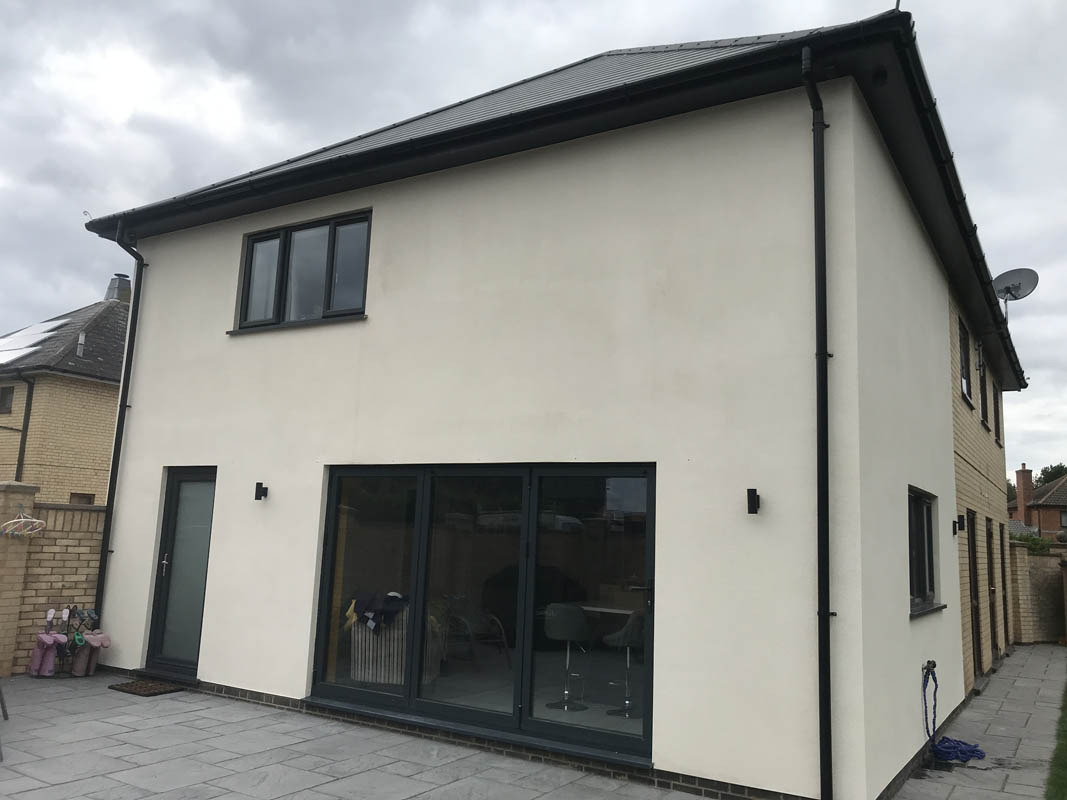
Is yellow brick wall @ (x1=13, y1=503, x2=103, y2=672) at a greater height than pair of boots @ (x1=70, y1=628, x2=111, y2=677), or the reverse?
yellow brick wall @ (x1=13, y1=503, x2=103, y2=672)

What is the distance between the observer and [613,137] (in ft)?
19.8

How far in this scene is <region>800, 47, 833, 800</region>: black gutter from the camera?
14.5 feet

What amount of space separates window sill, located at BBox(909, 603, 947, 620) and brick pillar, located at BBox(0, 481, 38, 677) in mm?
8465

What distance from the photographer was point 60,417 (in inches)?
677

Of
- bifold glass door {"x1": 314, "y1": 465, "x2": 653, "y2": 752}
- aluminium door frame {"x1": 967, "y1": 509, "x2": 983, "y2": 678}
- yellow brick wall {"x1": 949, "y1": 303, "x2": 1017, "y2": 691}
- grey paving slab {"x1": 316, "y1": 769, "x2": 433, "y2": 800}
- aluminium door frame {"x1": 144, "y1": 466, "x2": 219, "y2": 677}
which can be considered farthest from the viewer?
aluminium door frame {"x1": 967, "y1": 509, "x2": 983, "y2": 678}

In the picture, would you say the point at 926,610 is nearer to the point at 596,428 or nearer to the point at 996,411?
the point at 596,428

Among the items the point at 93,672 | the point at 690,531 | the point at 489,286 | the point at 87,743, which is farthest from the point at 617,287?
the point at 93,672

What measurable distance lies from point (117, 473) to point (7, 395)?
38.3ft

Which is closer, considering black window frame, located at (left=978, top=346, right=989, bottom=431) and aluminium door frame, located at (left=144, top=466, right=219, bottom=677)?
aluminium door frame, located at (left=144, top=466, right=219, bottom=677)

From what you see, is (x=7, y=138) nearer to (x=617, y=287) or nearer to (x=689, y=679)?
(x=617, y=287)

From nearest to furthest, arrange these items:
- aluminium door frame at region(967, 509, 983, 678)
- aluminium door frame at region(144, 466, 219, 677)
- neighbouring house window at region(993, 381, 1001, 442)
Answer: aluminium door frame at region(144, 466, 219, 677) < aluminium door frame at region(967, 509, 983, 678) < neighbouring house window at region(993, 381, 1001, 442)

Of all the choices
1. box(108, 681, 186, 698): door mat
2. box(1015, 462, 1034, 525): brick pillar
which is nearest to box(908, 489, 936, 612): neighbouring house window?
box(108, 681, 186, 698): door mat

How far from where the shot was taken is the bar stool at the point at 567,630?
557 centimetres

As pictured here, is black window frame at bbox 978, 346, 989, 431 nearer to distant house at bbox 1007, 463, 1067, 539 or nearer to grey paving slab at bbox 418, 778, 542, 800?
grey paving slab at bbox 418, 778, 542, 800
